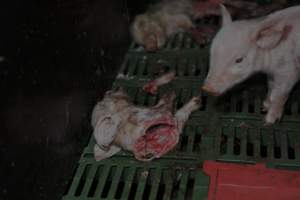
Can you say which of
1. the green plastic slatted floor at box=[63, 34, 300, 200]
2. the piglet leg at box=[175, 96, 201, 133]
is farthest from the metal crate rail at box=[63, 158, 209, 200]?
the piglet leg at box=[175, 96, 201, 133]

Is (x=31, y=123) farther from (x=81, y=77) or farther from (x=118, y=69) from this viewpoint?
(x=118, y=69)

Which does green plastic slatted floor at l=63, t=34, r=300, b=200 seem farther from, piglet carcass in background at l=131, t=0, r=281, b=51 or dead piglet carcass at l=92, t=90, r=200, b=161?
piglet carcass in background at l=131, t=0, r=281, b=51

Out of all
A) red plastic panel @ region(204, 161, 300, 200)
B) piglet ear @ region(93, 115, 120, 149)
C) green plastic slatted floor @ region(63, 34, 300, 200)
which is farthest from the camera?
piglet ear @ region(93, 115, 120, 149)

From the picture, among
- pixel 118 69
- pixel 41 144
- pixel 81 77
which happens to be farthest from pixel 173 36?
pixel 41 144

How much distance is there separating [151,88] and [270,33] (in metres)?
0.67

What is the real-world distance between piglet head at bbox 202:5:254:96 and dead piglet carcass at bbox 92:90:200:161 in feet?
0.81

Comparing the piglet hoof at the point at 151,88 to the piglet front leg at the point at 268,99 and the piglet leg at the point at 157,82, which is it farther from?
the piglet front leg at the point at 268,99

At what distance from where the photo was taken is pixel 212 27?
8.07 ft

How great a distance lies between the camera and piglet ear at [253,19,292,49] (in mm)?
1654

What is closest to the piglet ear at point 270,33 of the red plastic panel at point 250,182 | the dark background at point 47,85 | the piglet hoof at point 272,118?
the piglet hoof at point 272,118

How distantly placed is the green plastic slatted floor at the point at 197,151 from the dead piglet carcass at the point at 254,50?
0.75ft

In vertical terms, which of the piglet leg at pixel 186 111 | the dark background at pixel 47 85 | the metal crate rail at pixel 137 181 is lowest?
the metal crate rail at pixel 137 181

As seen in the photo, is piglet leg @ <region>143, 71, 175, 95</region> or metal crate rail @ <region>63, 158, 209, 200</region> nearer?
metal crate rail @ <region>63, 158, 209, 200</region>

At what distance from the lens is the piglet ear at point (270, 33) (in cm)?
165
